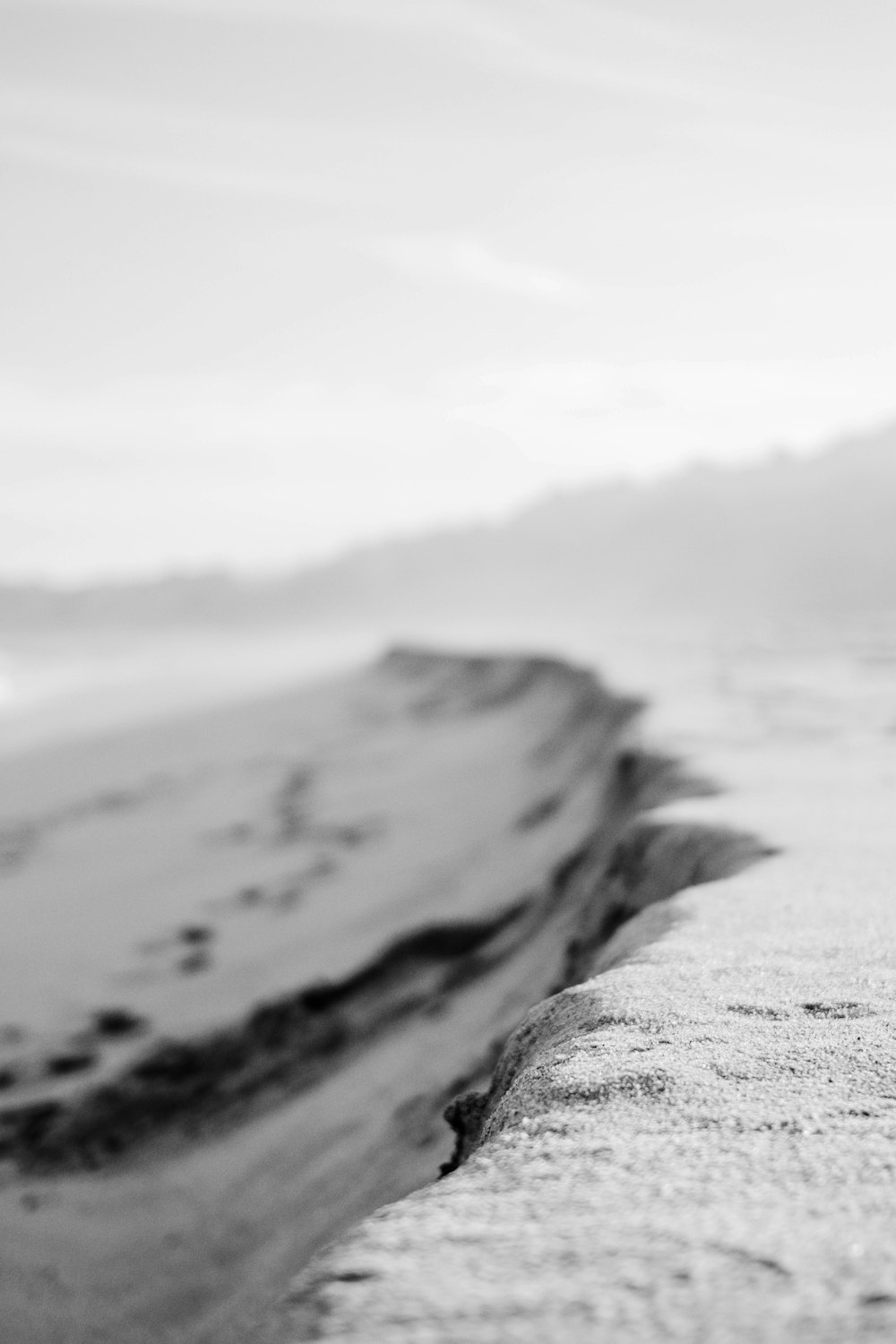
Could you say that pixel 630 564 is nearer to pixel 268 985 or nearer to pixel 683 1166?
pixel 268 985

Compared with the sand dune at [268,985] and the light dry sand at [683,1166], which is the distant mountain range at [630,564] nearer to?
the sand dune at [268,985]

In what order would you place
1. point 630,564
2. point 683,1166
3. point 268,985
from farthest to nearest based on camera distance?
point 630,564
point 268,985
point 683,1166

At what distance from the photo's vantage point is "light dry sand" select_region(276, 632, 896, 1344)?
31.2 inches

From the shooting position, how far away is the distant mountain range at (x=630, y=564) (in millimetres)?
19719

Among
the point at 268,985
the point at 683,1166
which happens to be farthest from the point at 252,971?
the point at 683,1166

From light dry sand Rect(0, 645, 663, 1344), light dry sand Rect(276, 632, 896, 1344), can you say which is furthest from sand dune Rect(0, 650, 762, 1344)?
light dry sand Rect(276, 632, 896, 1344)

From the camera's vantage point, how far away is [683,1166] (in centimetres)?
98

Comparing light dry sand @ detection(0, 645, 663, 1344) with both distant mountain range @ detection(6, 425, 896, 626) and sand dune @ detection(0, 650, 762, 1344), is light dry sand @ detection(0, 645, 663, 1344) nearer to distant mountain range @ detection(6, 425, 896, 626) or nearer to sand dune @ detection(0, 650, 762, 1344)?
sand dune @ detection(0, 650, 762, 1344)

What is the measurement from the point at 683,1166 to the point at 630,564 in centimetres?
2341

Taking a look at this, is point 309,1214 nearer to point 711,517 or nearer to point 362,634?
point 362,634

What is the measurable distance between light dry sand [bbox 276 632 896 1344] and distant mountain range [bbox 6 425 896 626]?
14.8m

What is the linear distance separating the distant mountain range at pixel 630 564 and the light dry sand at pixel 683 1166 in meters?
14.8

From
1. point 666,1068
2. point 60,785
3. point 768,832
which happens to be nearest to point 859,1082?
point 666,1068

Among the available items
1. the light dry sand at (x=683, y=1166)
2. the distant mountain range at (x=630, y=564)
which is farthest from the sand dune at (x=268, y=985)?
the distant mountain range at (x=630, y=564)
